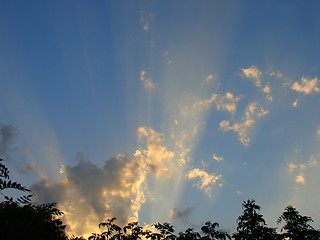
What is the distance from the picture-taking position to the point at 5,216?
14.2 feet

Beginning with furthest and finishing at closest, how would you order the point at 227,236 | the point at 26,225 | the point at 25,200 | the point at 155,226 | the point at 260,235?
the point at 260,235 < the point at 155,226 < the point at 227,236 < the point at 25,200 < the point at 26,225

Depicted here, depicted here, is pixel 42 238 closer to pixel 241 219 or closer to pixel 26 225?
pixel 241 219

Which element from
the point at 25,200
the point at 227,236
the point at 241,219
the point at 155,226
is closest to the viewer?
the point at 25,200

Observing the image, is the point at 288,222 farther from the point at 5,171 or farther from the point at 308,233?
the point at 5,171

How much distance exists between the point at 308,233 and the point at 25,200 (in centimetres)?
2093

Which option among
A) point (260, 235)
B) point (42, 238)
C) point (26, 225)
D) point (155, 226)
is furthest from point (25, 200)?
point (42, 238)

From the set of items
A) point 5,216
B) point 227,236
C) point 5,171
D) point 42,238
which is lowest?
point 5,216

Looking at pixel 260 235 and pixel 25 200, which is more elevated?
pixel 260 235

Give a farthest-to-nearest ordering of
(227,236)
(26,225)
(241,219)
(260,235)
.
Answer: (241,219) < (260,235) < (227,236) < (26,225)

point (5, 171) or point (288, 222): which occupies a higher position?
point (288, 222)

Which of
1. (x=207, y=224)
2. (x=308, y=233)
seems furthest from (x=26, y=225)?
(x=308, y=233)

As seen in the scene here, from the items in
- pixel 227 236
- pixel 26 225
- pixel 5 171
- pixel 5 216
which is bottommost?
pixel 26 225

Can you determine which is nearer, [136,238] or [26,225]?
[26,225]

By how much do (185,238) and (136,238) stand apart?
757 centimetres
